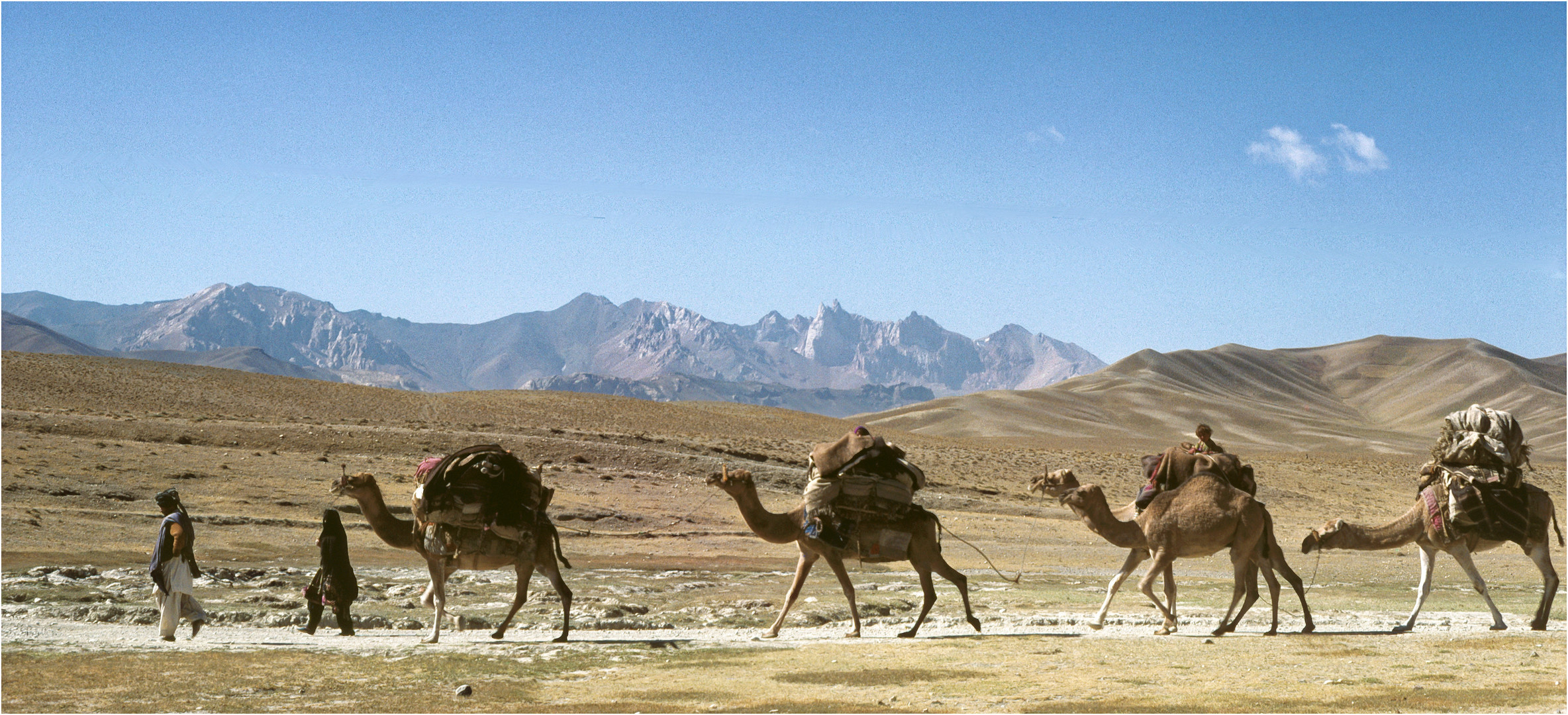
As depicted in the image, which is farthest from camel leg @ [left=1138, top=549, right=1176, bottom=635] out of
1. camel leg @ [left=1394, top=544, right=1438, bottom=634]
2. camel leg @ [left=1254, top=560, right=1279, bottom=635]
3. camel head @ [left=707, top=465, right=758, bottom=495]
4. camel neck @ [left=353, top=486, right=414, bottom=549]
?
camel neck @ [left=353, top=486, right=414, bottom=549]

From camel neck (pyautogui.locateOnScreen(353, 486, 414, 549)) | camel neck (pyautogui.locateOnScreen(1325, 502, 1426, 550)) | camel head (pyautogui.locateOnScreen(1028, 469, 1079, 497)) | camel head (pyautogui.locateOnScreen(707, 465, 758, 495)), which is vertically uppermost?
camel head (pyautogui.locateOnScreen(1028, 469, 1079, 497))


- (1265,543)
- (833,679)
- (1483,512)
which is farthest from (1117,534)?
(833,679)

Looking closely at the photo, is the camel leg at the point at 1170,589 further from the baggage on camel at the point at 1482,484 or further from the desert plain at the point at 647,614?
the baggage on camel at the point at 1482,484

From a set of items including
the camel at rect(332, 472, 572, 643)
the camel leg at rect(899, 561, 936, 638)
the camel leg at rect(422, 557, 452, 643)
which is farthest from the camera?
the camel leg at rect(899, 561, 936, 638)

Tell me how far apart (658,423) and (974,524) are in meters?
38.8

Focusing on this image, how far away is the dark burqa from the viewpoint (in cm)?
1450

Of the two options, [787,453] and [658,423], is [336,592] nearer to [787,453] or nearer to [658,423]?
[787,453]

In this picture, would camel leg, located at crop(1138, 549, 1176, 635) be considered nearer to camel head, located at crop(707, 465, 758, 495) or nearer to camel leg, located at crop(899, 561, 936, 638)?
camel leg, located at crop(899, 561, 936, 638)

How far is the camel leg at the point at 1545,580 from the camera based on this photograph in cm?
1500

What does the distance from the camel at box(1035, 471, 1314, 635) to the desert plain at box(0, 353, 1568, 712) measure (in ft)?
1.80

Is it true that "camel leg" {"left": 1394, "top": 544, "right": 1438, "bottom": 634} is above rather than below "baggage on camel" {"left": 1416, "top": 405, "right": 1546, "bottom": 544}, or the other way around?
below

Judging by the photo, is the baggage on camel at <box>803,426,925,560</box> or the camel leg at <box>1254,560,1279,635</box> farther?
the baggage on camel at <box>803,426,925,560</box>

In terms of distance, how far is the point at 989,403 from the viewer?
184m

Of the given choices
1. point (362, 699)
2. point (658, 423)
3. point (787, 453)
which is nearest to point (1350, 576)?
point (362, 699)
